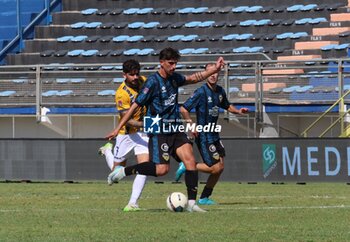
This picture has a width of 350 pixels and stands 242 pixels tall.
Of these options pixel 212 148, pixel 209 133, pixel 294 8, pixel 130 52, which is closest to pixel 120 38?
pixel 130 52

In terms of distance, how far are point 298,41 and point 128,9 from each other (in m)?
6.89

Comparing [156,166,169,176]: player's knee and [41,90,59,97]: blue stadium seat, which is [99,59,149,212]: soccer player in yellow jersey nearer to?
[156,166,169,176]: player's knee

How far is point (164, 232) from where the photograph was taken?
9.73 meters

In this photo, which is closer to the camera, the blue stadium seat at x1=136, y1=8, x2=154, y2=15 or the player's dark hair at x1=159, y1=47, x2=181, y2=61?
the player's dark hair at x1=159, y1=47, x2=181, y2=61

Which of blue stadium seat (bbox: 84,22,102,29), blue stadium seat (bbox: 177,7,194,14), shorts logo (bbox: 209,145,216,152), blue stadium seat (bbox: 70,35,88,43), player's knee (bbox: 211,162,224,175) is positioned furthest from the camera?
blue stadium seat (bbox: 84,22,102,29)

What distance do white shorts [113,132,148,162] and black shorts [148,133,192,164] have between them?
1.51 meters

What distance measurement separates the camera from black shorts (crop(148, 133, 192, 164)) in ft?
40.1

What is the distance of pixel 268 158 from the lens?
70.3ft

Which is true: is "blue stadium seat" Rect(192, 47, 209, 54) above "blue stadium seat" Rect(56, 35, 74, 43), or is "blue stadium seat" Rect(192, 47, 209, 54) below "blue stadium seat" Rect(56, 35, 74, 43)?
below

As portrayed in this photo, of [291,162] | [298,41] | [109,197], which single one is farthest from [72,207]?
[298,41]

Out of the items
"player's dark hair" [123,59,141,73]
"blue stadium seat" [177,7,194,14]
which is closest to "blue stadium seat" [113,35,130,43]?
"blue stadium seat" [177,7,194,14]

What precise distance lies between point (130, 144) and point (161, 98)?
2.39 m

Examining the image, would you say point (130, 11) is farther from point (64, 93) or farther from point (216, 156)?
point (216, 156)

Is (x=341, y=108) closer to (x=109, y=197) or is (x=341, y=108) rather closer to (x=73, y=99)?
(x=73, y=99)
